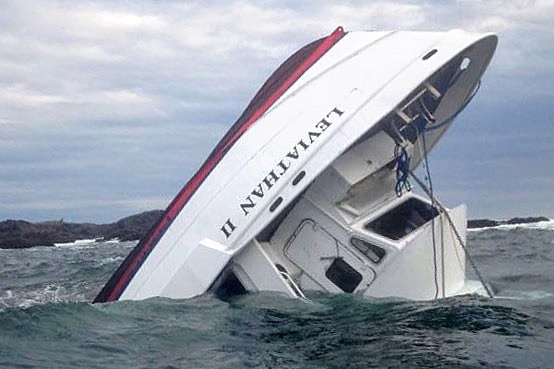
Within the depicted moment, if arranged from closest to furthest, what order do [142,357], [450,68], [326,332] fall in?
→ 1. [142,357]
2. [326,332]
3. [450,68]

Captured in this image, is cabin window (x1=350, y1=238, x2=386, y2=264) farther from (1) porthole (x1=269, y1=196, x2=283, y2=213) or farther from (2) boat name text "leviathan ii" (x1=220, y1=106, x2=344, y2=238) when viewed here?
(2) boat name text "leviathan ii" (x1=220, y1=106, x2=344, y2=238)

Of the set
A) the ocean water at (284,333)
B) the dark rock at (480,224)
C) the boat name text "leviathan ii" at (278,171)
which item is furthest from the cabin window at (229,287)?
the dark rock at (480,224)

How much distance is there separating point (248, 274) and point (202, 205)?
111cm

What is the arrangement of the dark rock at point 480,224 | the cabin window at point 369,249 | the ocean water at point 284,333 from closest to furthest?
the ocean water at point 284,333 < the cabin window at point 369,249 < the dark rock at point 480,224

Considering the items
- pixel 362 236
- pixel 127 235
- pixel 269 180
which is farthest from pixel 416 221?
pixel 127 235

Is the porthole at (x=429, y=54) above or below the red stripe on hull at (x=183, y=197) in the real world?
above

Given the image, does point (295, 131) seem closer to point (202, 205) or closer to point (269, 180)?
point (269, 180)

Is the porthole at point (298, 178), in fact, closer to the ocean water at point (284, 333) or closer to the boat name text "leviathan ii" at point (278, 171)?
the boat name text "leviathan ii" at point (278, 171)

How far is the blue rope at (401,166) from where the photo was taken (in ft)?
36.4

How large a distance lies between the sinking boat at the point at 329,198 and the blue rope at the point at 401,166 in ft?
0.06

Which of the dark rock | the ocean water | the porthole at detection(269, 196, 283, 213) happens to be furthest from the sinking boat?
the dark rock

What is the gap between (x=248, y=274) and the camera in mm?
10570

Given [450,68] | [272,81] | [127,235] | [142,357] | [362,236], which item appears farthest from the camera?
[127,235]

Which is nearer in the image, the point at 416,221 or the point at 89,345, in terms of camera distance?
the point at 89,345
